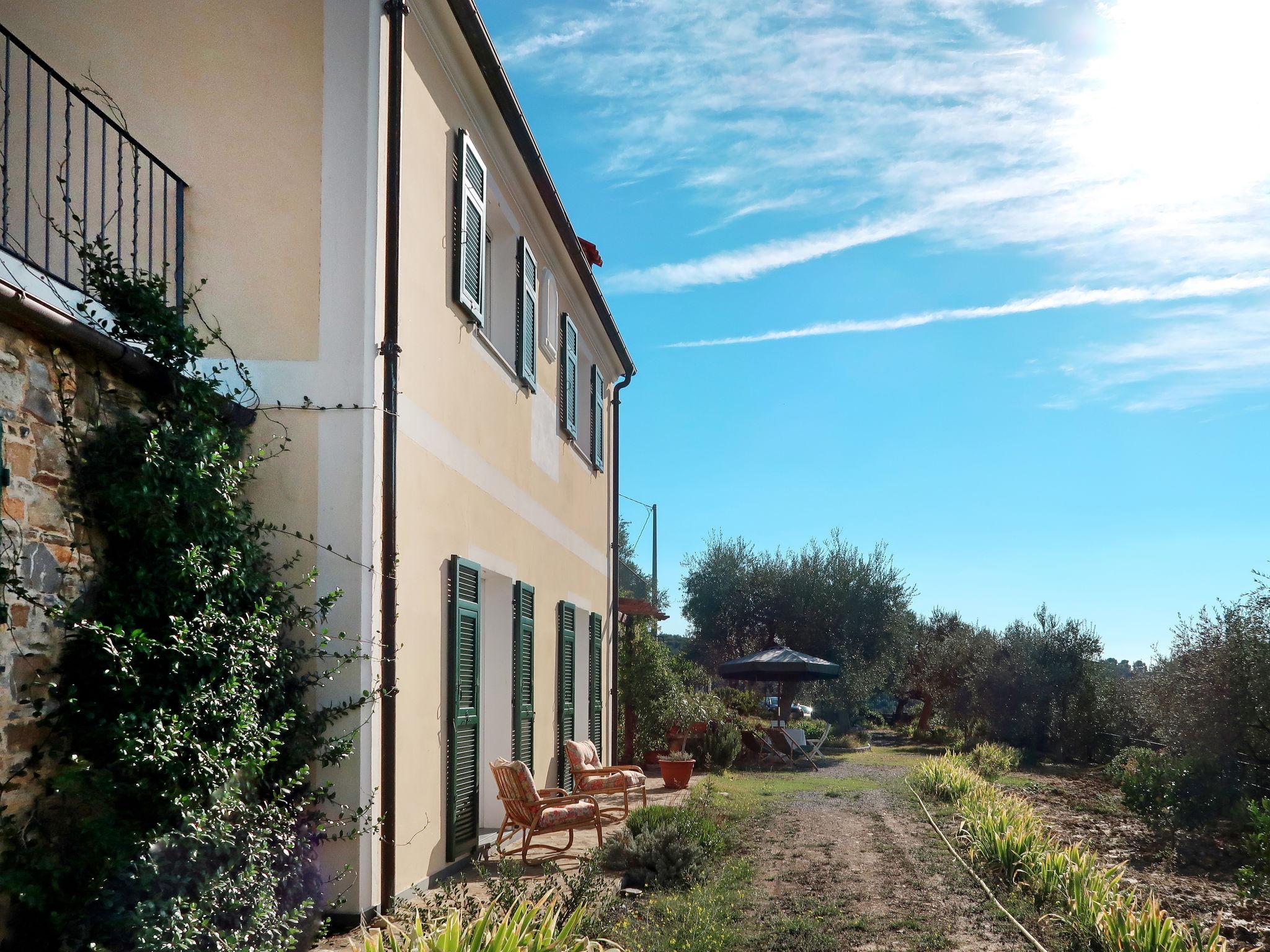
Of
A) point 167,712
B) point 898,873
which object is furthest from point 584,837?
point 167,712

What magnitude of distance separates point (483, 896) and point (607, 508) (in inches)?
374

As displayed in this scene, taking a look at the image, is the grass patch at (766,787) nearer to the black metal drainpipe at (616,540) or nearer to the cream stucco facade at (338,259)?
the black metal drainpipe at (616,540)

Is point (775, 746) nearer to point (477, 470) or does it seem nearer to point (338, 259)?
point (477, 470)

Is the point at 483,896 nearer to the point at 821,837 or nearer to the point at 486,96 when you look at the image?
the point at 821,837

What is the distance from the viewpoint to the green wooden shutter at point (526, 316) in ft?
30.4

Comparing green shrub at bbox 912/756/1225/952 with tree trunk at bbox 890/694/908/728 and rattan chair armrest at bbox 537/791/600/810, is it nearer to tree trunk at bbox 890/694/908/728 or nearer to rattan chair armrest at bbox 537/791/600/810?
rattan chair armrest at bbox 537/791/600/810

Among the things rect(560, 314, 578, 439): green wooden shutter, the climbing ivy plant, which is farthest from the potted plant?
the climbing ivy plant

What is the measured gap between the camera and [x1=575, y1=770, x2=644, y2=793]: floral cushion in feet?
32.2

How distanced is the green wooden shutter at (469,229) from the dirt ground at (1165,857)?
611 cm

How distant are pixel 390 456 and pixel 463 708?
7.60ft

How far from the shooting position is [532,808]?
776 centimetres

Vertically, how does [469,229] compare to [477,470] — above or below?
above

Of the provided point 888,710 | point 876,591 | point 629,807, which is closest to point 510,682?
point 629,807

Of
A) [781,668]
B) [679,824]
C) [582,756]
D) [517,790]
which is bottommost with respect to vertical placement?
[679,824]
